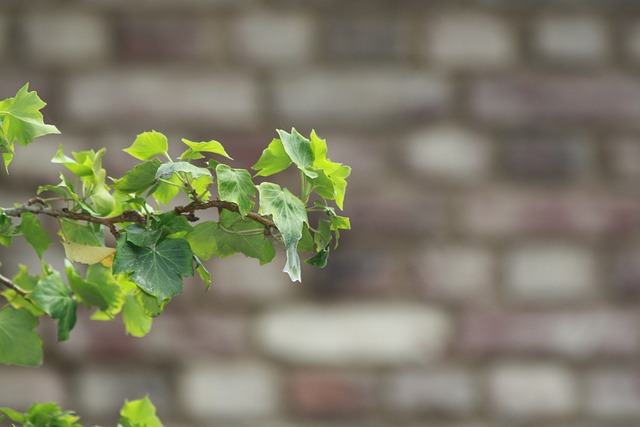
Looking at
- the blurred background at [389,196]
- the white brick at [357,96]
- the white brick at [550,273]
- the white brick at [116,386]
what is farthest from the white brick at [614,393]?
the white brick at [116,386]

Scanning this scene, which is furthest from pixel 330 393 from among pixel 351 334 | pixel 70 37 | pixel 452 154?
pixel 70 37

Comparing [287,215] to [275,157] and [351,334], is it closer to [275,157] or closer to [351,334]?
[275,157]

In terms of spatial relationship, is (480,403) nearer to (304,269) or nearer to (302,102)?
(304,269)

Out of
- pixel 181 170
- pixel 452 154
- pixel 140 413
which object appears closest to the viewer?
pixel 181 170

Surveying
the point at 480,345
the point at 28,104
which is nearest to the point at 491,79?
the point at 480,345

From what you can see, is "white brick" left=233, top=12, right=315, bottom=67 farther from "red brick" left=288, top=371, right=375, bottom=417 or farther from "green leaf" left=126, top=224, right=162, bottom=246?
"green leaf" left=126, top=224, right=162, bottom=246

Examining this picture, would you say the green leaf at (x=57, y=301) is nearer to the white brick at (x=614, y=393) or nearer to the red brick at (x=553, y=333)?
the red brick at (x=553, y=333)

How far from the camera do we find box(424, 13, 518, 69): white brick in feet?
5.94

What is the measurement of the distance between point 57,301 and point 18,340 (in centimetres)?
4

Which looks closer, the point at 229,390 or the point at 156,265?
the point at 156,265

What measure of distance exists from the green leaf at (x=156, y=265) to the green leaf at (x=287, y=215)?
0.05 meters

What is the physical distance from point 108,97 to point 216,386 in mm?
528

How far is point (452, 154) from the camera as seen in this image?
5.89 ft

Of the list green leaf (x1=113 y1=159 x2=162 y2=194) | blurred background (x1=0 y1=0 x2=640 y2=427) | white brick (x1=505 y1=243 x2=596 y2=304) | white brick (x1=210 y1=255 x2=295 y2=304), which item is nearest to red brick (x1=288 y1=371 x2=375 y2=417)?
blurred background (x1=0 y1=0 x2=640 y2=427)
